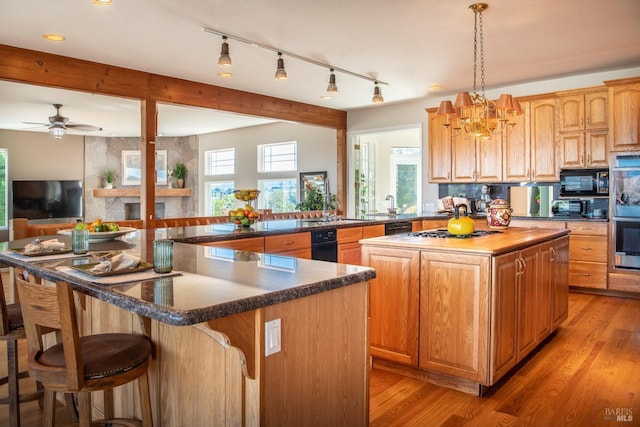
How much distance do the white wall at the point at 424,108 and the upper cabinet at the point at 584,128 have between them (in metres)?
0.35

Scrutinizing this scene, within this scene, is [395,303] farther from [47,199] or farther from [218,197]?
[47,199]

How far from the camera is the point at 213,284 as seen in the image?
4.98 feet

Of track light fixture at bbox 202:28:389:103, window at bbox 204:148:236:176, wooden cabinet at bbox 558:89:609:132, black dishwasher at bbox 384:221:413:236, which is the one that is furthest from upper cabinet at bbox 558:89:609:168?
window at bbox 204:148:236:176

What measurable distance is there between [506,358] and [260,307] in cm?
206

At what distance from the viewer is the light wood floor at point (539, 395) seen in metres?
2.40

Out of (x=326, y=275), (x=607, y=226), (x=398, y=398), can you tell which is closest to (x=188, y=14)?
(x=326, y=275)

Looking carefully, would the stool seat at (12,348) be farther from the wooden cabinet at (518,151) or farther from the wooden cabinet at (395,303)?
the wooden cabinet at (518,151)

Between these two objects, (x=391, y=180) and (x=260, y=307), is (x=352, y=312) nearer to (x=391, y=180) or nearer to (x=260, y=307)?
(x=260, y=307)

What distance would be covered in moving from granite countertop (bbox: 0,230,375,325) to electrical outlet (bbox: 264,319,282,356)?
0.08 metres

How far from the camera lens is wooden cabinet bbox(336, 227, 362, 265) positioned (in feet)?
14.9

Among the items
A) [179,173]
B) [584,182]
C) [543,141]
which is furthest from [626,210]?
[179,173]

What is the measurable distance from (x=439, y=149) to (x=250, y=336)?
5832 mm

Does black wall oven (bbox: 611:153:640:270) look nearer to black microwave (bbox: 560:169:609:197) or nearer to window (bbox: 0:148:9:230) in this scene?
black microwave (bbox: 560:169:609:197)

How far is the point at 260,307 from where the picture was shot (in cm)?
133
